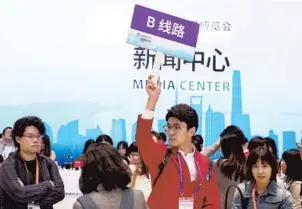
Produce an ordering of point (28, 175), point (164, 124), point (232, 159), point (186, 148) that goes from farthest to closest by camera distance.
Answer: point (164, 124) → point (232, 159) → point (28, 175) → point (186, 148)

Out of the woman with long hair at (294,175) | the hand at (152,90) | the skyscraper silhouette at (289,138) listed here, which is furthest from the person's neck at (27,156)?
the skyscraper silhouette at (289,138)

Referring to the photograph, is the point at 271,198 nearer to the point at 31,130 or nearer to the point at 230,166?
the point at 230,166

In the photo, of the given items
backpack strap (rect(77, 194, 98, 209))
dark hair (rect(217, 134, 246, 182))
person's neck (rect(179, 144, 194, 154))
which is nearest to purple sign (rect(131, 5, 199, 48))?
person's neck (rect(179, 144, 194, 154))

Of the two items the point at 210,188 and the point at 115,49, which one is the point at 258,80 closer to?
the point at 115,49

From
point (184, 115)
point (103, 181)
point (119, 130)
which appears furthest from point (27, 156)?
point (119, 130)

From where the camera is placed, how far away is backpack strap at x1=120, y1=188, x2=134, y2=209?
2.11 metres

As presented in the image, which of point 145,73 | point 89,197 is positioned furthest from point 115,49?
point 89,197

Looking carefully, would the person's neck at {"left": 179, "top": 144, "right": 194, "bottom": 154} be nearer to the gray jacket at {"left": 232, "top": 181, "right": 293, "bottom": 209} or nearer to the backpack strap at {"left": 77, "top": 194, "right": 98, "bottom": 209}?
the gray jacket at {"left": 232, "top": 181, "right": 293, "bottom": 209}

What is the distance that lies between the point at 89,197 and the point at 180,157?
0.74m

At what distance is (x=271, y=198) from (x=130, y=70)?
136 inches

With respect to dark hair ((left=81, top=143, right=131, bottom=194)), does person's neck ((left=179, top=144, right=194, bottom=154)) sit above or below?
above

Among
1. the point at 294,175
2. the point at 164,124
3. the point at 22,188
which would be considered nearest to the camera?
the point at 22,188

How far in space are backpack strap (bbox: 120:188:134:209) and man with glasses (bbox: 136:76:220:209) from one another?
21.3 inches

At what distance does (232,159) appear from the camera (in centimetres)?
358
